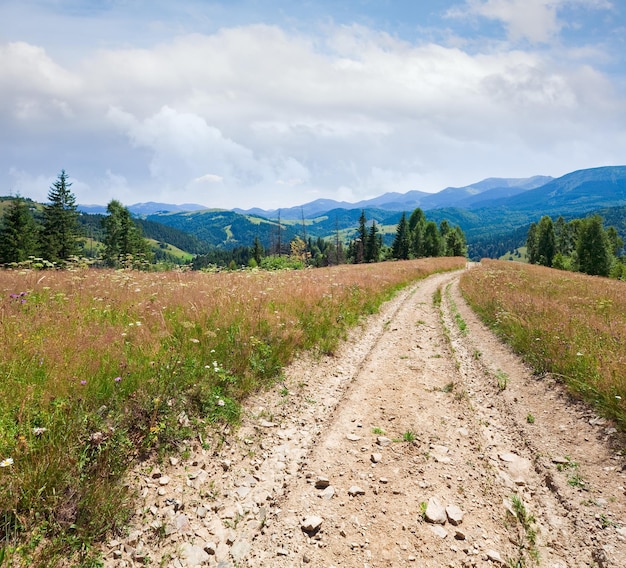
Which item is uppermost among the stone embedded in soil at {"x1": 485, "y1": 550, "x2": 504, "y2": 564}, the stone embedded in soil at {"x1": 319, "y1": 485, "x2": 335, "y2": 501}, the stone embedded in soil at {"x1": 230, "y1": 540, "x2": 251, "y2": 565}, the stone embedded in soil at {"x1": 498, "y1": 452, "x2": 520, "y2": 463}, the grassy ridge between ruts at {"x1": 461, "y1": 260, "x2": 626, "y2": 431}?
the grassy ridge between ruts at {"x1": 461, "y1": 260, "x2": 626, "y2": 431}

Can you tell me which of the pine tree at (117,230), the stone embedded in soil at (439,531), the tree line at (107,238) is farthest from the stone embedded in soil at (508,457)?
the pine tree at (117,230)

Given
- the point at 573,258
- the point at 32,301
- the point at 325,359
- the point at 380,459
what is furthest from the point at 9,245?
the point at 573,258

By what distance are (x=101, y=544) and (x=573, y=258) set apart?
303ft

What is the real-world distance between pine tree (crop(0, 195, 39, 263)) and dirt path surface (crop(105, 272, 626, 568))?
65.2 metres

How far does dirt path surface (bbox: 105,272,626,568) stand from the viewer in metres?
3.34

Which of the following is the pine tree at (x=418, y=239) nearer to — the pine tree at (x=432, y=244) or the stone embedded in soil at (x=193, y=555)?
the pine tree at (x=432, y=244)

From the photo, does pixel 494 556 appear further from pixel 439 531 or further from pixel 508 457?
pixel 508 457

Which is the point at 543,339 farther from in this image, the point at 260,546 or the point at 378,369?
the point at 260,546

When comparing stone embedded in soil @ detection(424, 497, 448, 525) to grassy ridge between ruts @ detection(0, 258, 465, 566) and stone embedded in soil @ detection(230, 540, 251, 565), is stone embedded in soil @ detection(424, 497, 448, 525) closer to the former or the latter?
stone embedded in soil @ detection(230, 540, 251, 565)

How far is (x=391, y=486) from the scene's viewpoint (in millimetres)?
4230

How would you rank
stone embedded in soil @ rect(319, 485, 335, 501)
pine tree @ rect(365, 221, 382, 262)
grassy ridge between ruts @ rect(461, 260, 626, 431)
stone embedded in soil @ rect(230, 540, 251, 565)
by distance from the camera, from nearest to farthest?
stone embedded in soil @ rect(230, 540, 251, 565)
stone embedded in soil @ rect(319, 485, 335, 501)
grassy ridge between ruts @ rect(461, 260, 626, 431)
pine tree @ rect(365, 221, 382, 262)

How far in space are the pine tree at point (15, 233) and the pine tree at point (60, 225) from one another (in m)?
3.00

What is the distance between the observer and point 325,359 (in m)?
8.70

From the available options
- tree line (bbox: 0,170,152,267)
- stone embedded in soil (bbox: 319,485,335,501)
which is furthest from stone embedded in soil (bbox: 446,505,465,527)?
tree line (bbox: 0,170,152,267)
